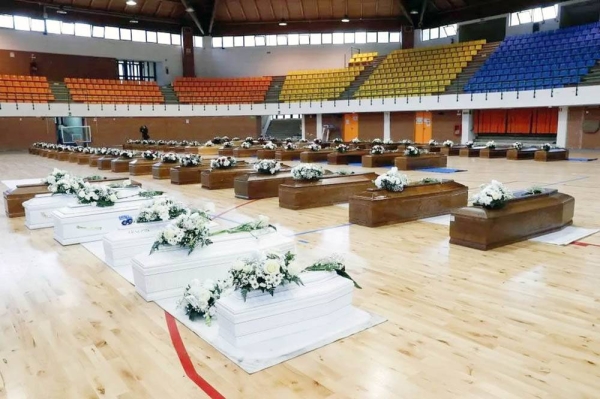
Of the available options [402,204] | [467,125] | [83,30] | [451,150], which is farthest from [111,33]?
[402,204]

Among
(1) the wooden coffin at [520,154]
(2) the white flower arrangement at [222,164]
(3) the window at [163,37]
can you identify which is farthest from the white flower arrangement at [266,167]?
(3) the window at [163,37]

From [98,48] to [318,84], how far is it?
1156cm

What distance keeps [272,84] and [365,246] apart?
24.0 metres

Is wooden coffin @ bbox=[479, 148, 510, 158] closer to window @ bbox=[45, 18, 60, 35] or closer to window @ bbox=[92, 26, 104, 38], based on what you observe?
window @ bbox=[92, 26, 104, 38]

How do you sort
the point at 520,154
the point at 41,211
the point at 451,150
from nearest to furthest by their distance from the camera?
the point at 41,211
the point at 520,154
the point at 451,150

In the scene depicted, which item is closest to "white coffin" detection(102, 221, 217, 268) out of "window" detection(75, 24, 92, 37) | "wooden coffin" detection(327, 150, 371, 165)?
"wooden coffin" detection(327, 150, 371, 165)

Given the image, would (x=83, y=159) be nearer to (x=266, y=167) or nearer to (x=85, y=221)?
(x=266, y=167)

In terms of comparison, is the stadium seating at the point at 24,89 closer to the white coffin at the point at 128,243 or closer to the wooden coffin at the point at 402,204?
the white coffin at the point at 128,243

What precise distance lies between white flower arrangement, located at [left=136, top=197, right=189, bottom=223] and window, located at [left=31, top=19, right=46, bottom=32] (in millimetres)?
23489

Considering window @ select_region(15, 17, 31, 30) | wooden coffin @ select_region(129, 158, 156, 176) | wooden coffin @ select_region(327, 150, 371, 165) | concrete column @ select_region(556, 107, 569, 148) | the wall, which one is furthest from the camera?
the wall

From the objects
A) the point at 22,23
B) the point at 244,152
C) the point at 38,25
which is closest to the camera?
the point at 244,152

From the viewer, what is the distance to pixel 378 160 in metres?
13.2

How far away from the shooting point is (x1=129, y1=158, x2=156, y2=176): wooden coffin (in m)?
12.4

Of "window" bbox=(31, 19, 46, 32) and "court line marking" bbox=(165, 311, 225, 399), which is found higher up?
"window" bbox=(31, 19, 46, 32)
